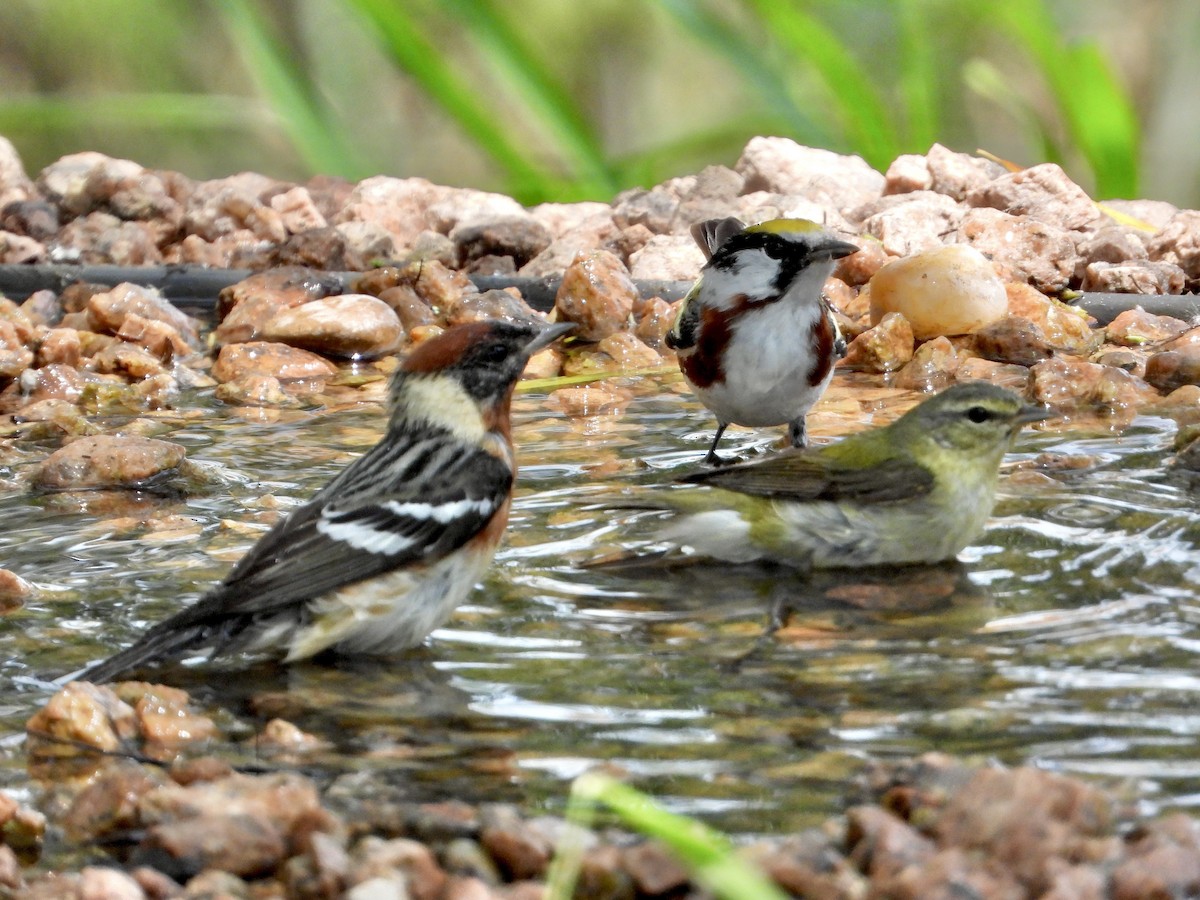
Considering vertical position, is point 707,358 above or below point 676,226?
below

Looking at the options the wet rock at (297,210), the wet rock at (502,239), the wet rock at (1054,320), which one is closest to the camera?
the wet rock at (1054,320)

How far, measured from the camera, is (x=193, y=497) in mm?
5566

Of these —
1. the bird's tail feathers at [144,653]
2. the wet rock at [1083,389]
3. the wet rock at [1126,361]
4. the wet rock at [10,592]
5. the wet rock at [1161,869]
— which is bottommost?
the wet rock at [1161,869]

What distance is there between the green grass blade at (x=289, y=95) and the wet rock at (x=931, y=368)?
4606 millimetres

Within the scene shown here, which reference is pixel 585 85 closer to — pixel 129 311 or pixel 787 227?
pixel 129 311

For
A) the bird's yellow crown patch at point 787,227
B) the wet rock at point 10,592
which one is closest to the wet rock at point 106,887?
the wet rock at point 10,592

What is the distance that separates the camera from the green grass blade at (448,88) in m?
10.2

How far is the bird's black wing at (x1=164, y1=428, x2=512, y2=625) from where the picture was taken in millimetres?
4012

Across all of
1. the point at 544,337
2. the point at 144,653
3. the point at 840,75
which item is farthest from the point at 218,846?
the point at 840,75

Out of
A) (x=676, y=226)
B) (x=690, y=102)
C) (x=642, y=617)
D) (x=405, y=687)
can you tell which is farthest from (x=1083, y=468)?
(x=690, y=102)

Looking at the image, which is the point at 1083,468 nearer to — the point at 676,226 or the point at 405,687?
the point at 405,687

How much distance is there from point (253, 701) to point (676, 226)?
5.85 meters

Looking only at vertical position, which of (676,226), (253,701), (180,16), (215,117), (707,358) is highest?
(180,16)

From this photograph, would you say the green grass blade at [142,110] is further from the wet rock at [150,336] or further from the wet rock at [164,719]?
the wet rock at [164,719]
